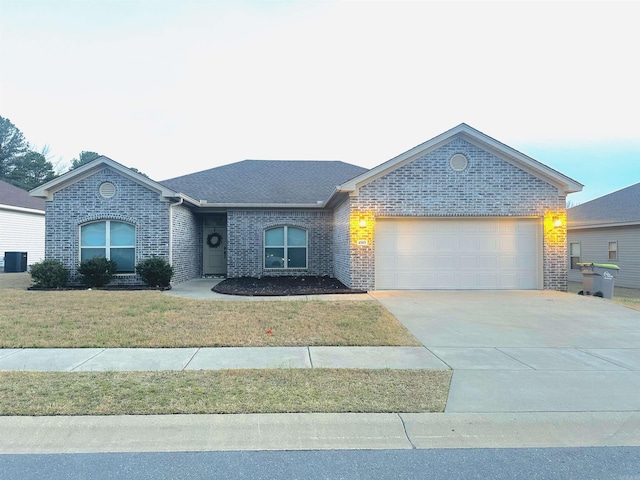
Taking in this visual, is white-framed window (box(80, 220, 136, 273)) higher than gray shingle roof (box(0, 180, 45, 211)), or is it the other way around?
gray shingle roof (box(0, 180, 45, 211))

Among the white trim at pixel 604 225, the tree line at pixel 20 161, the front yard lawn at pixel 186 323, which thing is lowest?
the front yard lawn at pixel 186 323

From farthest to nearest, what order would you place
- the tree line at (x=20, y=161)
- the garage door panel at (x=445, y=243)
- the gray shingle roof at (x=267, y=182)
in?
1. the tree line at (x=20, y=161)
2. the gray shingle roof at (x=267, y=182)
3. the garage door panel at (x=445, y=243)

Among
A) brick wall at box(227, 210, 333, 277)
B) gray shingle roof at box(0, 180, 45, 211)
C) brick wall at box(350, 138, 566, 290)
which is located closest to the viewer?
brick wall at box(350, 138, 566, 290)

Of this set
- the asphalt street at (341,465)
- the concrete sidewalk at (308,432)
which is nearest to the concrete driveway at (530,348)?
the concrete sidewalk at (308,432)

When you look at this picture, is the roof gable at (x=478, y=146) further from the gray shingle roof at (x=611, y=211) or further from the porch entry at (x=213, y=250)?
the porch entry at (x=213, y=250)

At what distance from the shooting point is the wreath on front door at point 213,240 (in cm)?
1769

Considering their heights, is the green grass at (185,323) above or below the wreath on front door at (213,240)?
below

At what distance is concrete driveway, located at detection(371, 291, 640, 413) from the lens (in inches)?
178

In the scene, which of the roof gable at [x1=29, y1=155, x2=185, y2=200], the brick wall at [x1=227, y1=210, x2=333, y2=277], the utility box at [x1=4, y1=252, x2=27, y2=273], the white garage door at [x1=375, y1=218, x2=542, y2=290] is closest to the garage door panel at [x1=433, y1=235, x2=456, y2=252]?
the white garage door at [x1=375, y1=218, x2=542, y2=290]

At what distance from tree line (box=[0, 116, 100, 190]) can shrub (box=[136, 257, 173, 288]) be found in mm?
35971

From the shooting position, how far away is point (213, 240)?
1770cm

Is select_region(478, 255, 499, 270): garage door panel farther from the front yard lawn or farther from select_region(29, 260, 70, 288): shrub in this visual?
select_region(29, 260, 70, 288): shrub

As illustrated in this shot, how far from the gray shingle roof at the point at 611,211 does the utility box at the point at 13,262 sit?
27.5m

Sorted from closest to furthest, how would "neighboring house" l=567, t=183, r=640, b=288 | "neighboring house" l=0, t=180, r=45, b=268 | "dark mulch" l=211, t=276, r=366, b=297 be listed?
"dark mulch" l=211, t=276, r=366, b=297
"neighboring house" l=567, t=183, r=640, b=288
"neighboring house" l=0, t=180, r=45, b=268
